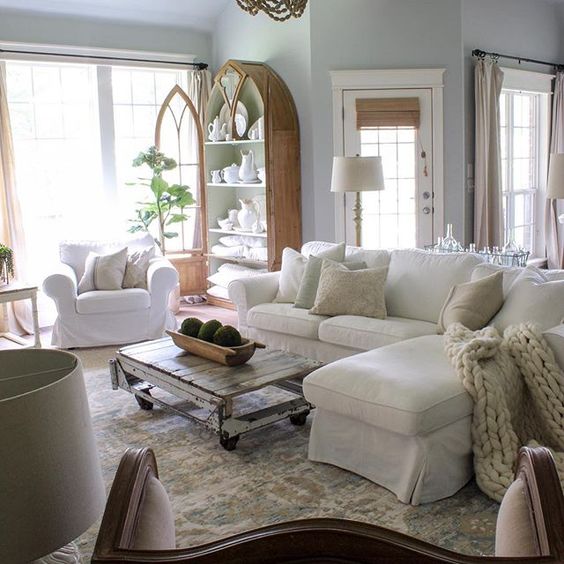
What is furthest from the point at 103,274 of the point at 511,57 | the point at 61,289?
the point at 511,57

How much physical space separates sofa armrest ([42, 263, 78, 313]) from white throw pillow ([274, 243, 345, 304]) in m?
1.67

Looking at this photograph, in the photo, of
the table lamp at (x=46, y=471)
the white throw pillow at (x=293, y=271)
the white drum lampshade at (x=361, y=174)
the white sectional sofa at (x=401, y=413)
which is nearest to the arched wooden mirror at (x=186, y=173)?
the white drum lampshade at (x=361, y=174)

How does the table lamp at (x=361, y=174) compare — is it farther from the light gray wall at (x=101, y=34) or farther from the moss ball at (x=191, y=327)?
the light gray wall at (x=101, y=34)

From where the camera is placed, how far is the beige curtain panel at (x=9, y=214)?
622cm

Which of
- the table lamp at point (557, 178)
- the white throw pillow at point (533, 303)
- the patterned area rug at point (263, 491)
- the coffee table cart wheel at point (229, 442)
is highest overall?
the table lamp at point (557, 178)

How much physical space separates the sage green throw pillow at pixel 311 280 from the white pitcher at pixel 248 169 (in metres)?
2.32

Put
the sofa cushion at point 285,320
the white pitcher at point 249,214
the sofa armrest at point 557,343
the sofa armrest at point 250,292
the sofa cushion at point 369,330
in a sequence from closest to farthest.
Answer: the sofa armrest at point 557,343 → the sofa cushion at point 369,330 → the sofa cushion at point 285,320 → the sofa armrest at point 250,292 → the white pitcher at point 249,214

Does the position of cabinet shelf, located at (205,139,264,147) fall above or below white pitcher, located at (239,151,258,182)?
above

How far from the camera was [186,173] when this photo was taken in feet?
25.0

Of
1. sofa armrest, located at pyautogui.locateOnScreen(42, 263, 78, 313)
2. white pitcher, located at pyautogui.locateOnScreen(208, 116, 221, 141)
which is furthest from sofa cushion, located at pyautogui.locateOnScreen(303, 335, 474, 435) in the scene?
white pitcher, located at pyautogui.locateOnScreen(208, 116, 221, 141)

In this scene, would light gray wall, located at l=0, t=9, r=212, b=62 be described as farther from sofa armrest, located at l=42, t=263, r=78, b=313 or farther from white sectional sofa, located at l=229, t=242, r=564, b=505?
white sectional sofa, located at l=229, t=242, r=564, b=505

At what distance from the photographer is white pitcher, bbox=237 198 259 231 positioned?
23.2ft

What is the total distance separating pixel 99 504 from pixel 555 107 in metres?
7.57

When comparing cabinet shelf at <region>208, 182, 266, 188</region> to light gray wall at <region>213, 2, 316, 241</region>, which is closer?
light gray wall at <region>213, 2, 316, 241</region>
